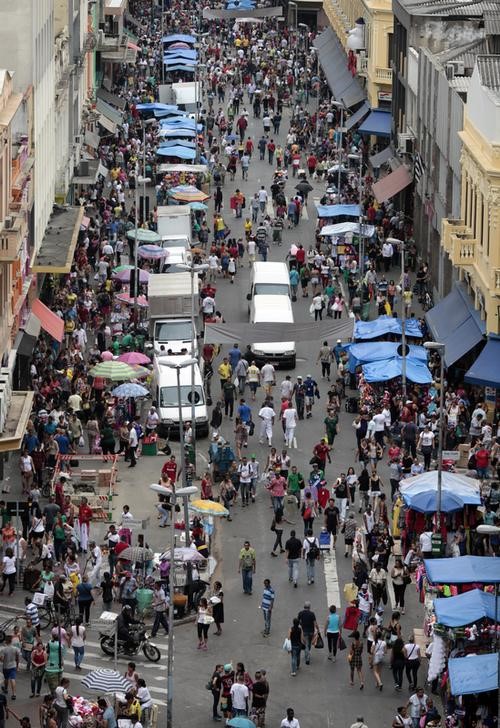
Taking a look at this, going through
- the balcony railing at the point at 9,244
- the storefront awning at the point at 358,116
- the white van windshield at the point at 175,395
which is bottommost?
the storefront awning at the point at 358,116

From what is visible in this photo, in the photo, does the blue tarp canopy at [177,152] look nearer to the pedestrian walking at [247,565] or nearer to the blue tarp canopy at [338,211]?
the blue tarp canopy at [338,211]

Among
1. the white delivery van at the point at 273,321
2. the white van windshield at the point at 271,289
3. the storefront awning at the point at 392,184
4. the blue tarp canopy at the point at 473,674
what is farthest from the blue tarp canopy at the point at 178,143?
the blue tarp canopy at the point at 473,674

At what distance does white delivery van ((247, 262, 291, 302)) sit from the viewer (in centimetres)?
7794

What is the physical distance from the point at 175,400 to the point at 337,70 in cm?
5517

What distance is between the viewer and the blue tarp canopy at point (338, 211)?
89500mm

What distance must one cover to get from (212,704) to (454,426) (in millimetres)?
18669

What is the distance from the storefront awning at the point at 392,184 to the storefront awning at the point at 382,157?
16.8ft

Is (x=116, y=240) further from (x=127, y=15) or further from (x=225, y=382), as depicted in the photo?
(x=127, y=15)

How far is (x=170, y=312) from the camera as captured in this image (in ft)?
243

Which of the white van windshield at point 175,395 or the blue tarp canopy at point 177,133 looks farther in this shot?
the blue tarp canopy at point 177,133

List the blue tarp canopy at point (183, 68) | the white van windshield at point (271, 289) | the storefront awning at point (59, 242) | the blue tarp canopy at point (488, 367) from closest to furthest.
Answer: the blue tarp canopy at point (488, 367), the storefront awning at point (59, 242), the white van windshield at point (271, 289), the blue tarp canopy at point (183, 68)

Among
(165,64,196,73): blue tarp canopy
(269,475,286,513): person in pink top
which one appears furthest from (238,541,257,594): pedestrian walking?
(165,64,196,73): blue tarp canopy

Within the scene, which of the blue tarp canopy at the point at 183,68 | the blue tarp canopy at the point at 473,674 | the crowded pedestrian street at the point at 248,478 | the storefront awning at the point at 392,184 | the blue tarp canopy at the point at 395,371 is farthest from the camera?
the blue tarp canopy at the point at 183,68

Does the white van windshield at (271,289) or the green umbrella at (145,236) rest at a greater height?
the white van windshield at (271,289)
